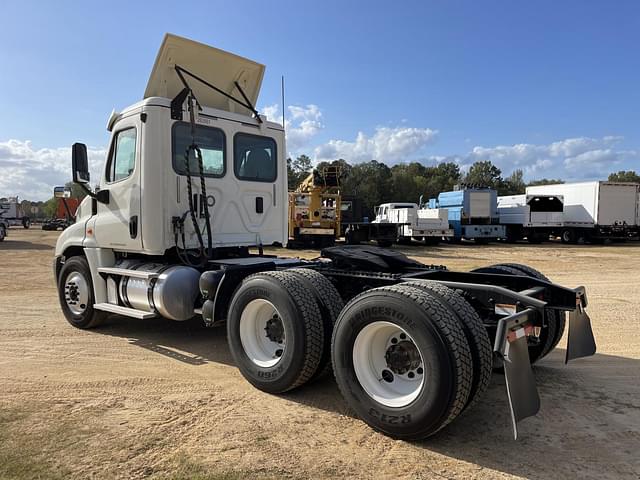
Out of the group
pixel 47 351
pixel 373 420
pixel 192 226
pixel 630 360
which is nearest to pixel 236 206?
pixel 192 226

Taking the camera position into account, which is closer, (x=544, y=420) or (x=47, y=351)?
(x=544, y=420)

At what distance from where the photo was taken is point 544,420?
3.99 meters

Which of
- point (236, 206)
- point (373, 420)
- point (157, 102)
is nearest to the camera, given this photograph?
point (373, 420)

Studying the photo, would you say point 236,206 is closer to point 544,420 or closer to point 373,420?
point 373,420

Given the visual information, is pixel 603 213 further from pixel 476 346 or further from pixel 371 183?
pixel 371 183

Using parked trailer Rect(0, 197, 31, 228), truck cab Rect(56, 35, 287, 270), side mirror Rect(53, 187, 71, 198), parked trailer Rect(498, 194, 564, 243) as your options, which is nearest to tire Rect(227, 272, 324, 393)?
truck cab Rect(56, 35, 287, 270)

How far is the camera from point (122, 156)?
635cm

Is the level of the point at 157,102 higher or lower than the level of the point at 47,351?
higher

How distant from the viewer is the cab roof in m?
6.20

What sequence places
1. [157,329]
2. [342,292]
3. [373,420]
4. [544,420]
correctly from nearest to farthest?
[373,420] → [544,420] → [342,292] → [157,329]

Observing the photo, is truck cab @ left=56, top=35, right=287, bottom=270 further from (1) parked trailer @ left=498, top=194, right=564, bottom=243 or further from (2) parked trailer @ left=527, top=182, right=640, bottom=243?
(2) parked trailer @ left=527, top=182, right=640, bottom=243

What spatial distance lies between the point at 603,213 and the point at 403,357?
31.3 meters

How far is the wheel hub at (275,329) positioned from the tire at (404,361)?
0.86 meters

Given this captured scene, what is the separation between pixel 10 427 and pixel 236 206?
143 inches
